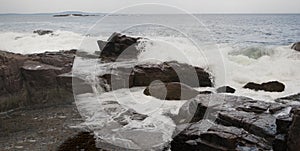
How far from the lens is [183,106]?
5.84 meters

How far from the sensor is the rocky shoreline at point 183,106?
3855 mm

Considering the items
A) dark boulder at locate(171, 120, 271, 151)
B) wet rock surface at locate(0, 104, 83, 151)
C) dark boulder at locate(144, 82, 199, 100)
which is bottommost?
wet rock surface at locate(0, 104, 83, 151)

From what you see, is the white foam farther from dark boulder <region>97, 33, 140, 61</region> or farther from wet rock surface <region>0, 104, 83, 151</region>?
wet rock surface <region>0, 104, 83, 151</region>

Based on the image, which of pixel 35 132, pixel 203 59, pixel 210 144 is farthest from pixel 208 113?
pixel 203 59

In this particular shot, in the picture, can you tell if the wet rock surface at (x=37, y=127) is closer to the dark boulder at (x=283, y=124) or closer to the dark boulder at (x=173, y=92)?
the dark boulder at (x=173, y=92)

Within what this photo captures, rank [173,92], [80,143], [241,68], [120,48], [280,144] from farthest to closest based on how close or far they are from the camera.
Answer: [120,48] < [241,68] < [173,92] < [80,143] < [280,144]

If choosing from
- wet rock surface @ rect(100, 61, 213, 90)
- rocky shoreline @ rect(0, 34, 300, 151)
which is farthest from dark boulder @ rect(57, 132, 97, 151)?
wet rock surface @ rect(100, 61, 213, 90)

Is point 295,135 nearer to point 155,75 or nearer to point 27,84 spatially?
point 155,75

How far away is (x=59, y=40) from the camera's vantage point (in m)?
20.5

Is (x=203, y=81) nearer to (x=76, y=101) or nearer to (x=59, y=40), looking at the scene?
(x=76, y=101)

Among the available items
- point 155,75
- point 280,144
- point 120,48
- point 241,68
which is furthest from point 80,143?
point 241,68

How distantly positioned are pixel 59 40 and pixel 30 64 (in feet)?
43.8

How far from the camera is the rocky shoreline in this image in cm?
386

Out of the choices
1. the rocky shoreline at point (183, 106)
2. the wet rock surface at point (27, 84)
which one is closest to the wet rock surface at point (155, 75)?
the rocky shoreline at point (183, 106)
